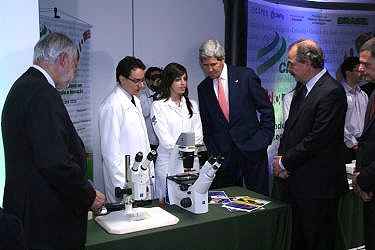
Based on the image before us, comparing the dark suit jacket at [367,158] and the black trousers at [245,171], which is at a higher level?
the dark suit jacket at [367,158]

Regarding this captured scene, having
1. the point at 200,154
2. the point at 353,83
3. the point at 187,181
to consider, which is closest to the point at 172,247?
the point at 187,181

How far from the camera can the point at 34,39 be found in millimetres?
2137

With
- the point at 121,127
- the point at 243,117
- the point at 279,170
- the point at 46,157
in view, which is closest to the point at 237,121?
the point at 243,117

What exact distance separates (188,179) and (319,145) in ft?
2.57

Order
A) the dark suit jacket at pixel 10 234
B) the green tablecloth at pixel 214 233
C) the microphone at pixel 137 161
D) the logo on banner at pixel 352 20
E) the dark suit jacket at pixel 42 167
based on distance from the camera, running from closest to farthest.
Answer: the dark suit jacket at pixel 10 234, the dark suit jacket at pixel 42 167, the green tablecloth at pixel 214 233, the microphone at pixel 137 161, the logo on banner at pixel 352 20

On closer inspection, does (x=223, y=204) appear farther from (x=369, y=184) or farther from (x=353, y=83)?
(x=353, y=83)

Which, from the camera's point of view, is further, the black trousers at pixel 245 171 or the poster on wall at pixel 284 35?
the poster on wall at pixel 284 35

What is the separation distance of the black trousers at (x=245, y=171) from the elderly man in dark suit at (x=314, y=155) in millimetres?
491

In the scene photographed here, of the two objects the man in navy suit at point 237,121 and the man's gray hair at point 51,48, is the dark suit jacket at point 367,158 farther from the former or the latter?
the man's gray hair at point 51,48

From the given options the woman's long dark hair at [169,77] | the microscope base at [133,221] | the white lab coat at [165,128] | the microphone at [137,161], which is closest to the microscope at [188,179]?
the microscope base at [133,221]

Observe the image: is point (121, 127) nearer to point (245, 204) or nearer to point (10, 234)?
point (245, 204)

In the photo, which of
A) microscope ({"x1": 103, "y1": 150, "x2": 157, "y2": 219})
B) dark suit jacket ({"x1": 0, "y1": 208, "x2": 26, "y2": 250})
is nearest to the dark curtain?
microscope ({"x1": 103, "y1": 150, "x2": 157, "y2": 219})

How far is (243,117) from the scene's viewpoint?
3.12 m

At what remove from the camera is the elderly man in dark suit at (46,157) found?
1.63 m
